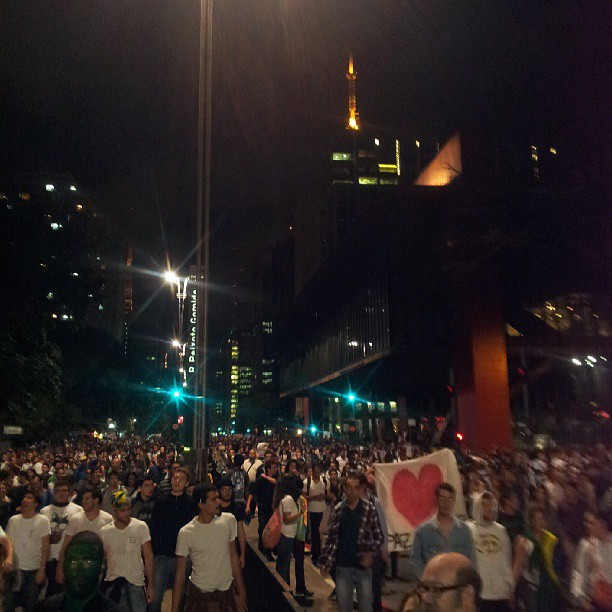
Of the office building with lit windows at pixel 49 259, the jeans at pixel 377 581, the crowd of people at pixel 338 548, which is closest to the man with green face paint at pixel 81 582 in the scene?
the crowd of people at pixel 338 548

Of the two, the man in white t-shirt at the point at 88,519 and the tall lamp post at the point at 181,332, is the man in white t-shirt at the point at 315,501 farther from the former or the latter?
the tall lamp post at the point at 181,332

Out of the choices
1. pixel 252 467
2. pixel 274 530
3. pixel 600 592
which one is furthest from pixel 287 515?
pixel 252 467

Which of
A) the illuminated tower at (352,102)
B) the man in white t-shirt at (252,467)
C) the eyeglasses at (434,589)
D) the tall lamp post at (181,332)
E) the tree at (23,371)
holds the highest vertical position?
the illuminated tower at (352,102)

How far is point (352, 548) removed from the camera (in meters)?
6.85

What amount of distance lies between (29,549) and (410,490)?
4631 millimetres

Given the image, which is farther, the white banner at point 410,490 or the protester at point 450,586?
the white banner at point 410,490

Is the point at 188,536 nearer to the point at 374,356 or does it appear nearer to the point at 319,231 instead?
the point at 374,356

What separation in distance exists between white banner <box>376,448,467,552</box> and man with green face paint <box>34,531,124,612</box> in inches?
223

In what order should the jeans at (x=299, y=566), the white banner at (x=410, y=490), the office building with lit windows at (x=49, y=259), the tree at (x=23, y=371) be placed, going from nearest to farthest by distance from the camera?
1. the white banner at (x=410, y=490)
2. the jeans at (x=299, y=566)
3. the office building with lit windows at (x=49, y=259)
4. the tree at (x=23, y=371)

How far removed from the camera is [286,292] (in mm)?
171000

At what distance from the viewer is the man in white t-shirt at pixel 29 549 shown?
7.70 metres

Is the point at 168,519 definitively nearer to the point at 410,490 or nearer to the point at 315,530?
the point at 410,490

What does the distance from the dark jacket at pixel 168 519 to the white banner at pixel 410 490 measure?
8.37 feet

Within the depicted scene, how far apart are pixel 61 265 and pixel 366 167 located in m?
120
